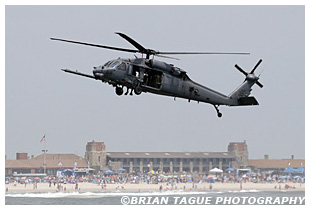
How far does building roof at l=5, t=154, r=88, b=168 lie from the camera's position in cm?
Answer: 14675

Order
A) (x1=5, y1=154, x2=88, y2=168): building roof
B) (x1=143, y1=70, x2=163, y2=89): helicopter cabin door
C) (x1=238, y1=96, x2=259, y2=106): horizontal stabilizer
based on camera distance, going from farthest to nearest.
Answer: (x1=5, y1=154, x2=88, y2=168): building roof → (x1=238, y1=96, x2=259, y2=106): horizontal stabilizer → (x1=143, y1=70, x2=163, y2=89): helicopter cabin door

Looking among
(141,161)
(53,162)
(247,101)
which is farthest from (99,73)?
(141,161)

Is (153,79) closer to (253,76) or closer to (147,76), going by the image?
(147,76)

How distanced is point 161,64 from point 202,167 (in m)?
125

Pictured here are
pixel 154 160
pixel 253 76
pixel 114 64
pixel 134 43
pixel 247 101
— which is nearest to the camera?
pixel 134 43

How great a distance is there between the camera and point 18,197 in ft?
366

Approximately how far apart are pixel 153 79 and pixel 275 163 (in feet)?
454

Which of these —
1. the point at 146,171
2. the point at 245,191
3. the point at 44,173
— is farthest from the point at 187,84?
the point at 146,171

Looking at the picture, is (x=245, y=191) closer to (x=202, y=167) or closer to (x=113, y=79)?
(x=202, y=167)

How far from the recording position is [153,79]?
1531 inches

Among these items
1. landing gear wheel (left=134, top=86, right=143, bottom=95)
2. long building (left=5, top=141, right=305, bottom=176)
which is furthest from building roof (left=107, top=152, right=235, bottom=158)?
landing gear wheel (left=134, top=86, right=143, bottom=95)

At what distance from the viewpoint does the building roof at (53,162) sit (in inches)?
5778

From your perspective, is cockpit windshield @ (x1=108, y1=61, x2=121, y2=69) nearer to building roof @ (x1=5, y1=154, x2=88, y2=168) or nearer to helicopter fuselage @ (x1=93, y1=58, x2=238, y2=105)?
helicopter fuselage @ (x1=93, y1=58, x2=238, y2=105)

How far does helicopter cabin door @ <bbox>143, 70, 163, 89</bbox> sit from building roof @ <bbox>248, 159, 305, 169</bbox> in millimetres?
135490
